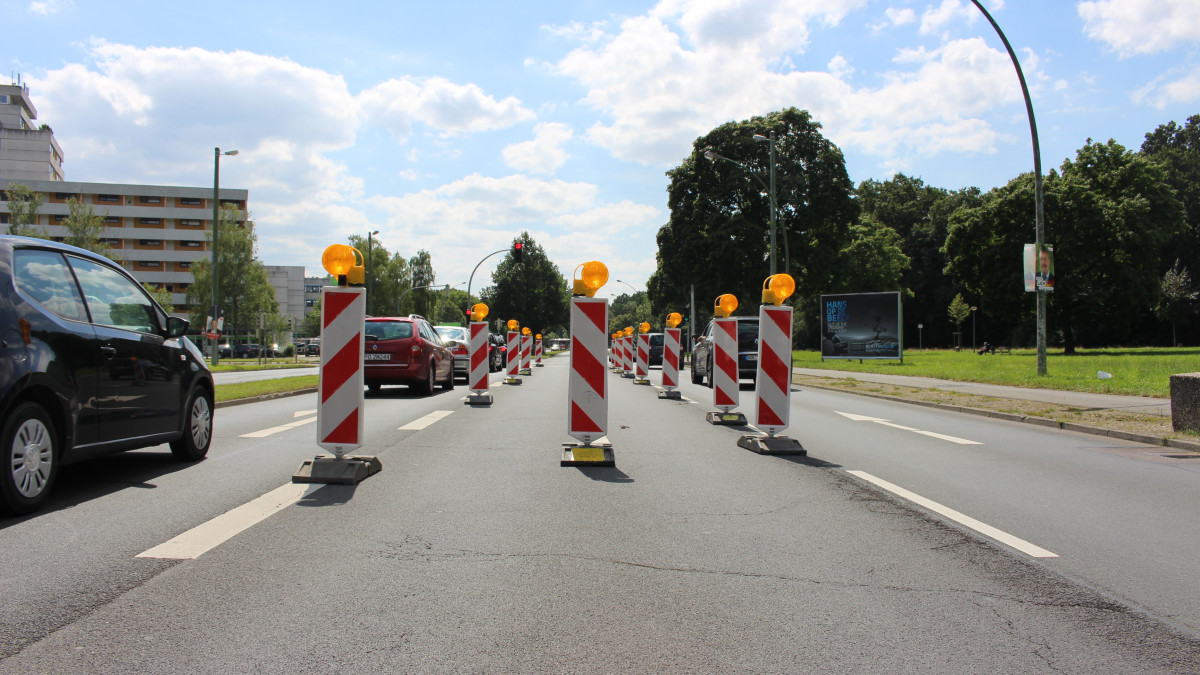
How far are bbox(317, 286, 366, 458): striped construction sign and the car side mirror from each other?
1.24 meters

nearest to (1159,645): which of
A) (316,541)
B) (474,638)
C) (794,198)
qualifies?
(474,638)

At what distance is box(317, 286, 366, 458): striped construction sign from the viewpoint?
21.4 feet

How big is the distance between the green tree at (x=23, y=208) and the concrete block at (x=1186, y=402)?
4922 centimetres

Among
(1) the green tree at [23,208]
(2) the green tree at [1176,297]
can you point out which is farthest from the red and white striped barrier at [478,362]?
(2) the green tree at [1176,297]

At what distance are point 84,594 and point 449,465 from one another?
3949mm

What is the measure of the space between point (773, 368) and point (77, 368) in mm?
6185

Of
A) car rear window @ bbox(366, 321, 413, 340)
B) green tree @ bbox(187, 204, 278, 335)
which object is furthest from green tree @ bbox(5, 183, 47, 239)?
car rear window @ bbox(366, 321, 413, 340)

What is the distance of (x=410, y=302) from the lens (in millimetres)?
86250

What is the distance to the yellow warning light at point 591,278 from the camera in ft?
26.1

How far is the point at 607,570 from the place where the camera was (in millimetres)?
3998

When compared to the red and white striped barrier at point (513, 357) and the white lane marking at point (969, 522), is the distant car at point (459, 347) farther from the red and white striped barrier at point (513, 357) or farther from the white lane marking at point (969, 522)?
the white lane marking at point (969, 522)

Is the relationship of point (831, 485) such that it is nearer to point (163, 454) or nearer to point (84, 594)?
point (84, 594)

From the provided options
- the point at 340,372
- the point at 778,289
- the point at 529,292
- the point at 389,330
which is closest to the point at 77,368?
the point at 340,372

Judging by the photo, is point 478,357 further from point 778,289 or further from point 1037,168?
point 1037,168
